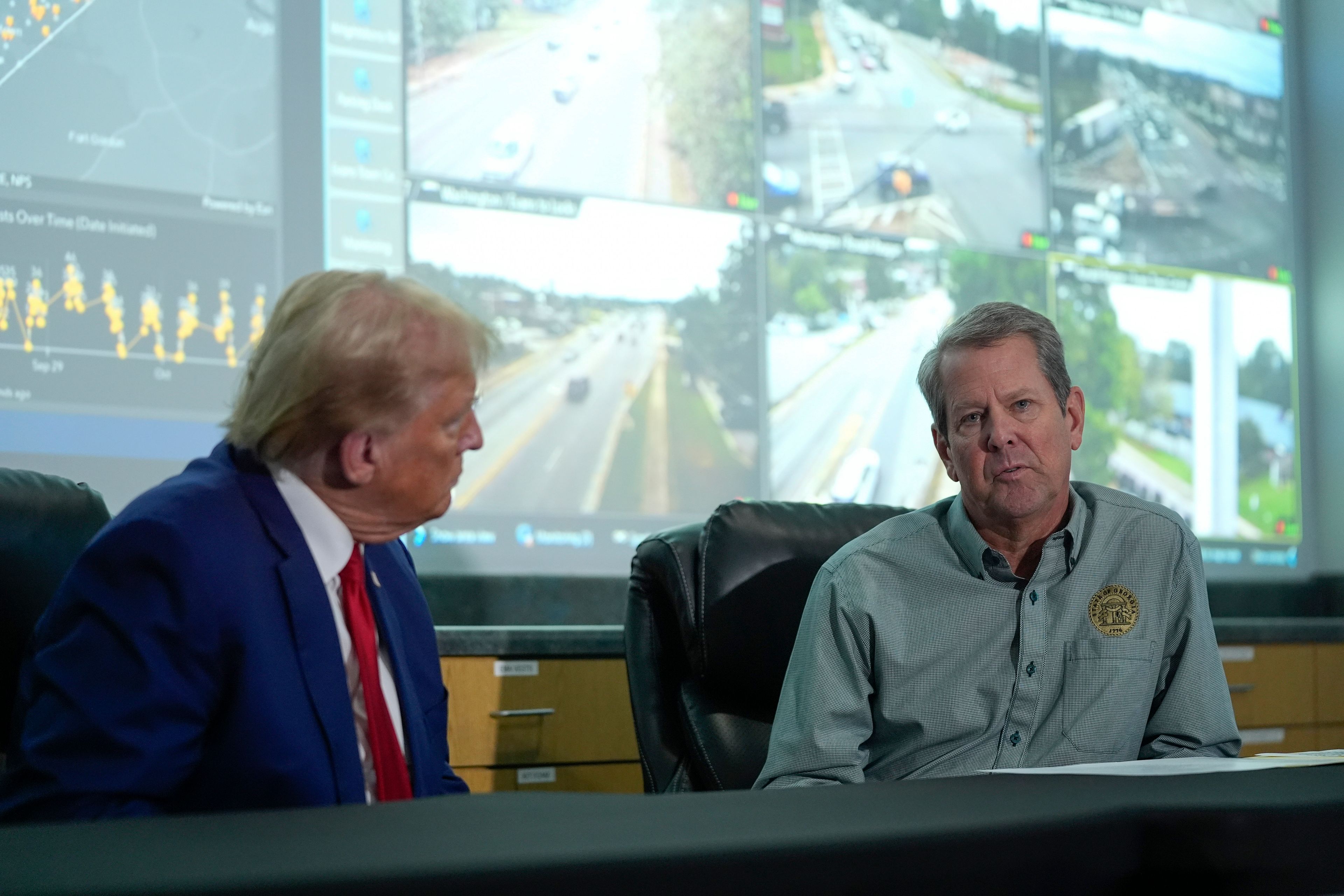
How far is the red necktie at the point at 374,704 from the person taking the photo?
1162mm

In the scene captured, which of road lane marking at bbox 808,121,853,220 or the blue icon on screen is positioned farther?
road lane marking at bbox 808,121,853,220

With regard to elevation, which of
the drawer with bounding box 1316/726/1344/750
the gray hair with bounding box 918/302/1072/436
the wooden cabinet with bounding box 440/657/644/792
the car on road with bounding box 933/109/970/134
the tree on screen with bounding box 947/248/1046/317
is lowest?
the drawer with bounding box 1316/726/1344/750

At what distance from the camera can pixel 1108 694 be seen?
4.94ft

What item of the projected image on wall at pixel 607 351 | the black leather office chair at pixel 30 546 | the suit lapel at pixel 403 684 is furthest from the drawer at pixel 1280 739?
the black leather office chair at pixel 30 546

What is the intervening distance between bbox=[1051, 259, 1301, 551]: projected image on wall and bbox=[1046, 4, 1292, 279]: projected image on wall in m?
0.11

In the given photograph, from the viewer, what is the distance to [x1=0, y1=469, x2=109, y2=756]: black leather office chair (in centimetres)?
124

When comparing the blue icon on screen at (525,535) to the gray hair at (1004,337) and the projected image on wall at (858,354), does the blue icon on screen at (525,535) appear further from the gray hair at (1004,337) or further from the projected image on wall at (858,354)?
the gray hair at (1004,337)

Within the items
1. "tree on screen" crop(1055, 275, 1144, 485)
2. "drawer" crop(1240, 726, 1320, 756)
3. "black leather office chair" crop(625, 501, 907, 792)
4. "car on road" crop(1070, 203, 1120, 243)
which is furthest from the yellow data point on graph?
"drawer" crop(1240, 726, 1320, 756)

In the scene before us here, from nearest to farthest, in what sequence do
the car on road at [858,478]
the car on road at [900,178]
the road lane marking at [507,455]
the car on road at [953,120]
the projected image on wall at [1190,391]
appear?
the road lane marking at [507,455]
the car on road at [858,478]
the car on road at [900,178]
the car on road at [953,120]
the projected image on wall at [1190,391]

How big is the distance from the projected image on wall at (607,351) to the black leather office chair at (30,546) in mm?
1329

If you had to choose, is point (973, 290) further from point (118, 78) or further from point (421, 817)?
point (421, 817)

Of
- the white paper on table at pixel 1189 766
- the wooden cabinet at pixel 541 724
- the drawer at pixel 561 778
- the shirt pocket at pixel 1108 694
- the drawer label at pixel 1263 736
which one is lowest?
the drawer label at pixel 1263 736

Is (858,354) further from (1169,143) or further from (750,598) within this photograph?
(750,598)

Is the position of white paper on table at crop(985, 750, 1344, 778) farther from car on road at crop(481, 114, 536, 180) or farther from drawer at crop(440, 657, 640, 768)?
car on road at crop(481, 114, 536, 180)
